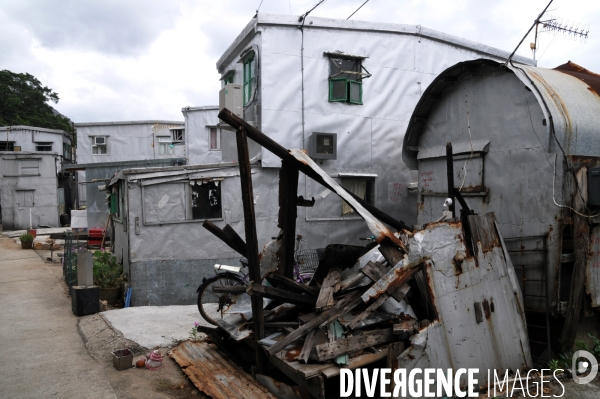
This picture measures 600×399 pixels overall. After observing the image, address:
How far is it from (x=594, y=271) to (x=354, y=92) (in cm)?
726

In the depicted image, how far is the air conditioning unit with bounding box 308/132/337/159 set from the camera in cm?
1147

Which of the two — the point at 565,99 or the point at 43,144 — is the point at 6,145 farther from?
the point at 565,99

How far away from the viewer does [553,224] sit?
6.83 metres

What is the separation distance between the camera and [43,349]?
23.6 feet

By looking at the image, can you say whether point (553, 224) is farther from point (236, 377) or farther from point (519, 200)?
point (236, 377)

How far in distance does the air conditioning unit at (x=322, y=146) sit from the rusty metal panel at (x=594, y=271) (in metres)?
6.29

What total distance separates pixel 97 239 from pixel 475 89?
56.7 feet

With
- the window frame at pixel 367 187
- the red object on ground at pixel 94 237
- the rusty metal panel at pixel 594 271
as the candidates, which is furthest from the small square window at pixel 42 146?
the rusty metal panel at pixel 594 271

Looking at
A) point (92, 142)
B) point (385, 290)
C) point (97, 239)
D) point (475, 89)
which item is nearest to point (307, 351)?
point (385, 290)

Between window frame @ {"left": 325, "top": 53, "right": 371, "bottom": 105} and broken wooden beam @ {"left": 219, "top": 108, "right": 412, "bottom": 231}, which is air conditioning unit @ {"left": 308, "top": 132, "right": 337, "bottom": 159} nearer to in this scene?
window frame @ {"left": 325, "top": 53, "right": 371, "bottom": 105}

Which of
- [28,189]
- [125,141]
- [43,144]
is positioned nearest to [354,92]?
[125,141]

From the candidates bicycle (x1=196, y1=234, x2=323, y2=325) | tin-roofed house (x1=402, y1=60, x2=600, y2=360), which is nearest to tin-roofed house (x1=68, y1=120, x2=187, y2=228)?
bicycle (x1=196, y1=234, x2=323, y2=325)

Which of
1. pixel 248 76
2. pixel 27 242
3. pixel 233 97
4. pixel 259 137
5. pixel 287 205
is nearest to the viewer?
pixel 259 137

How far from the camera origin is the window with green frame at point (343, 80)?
468 inches
